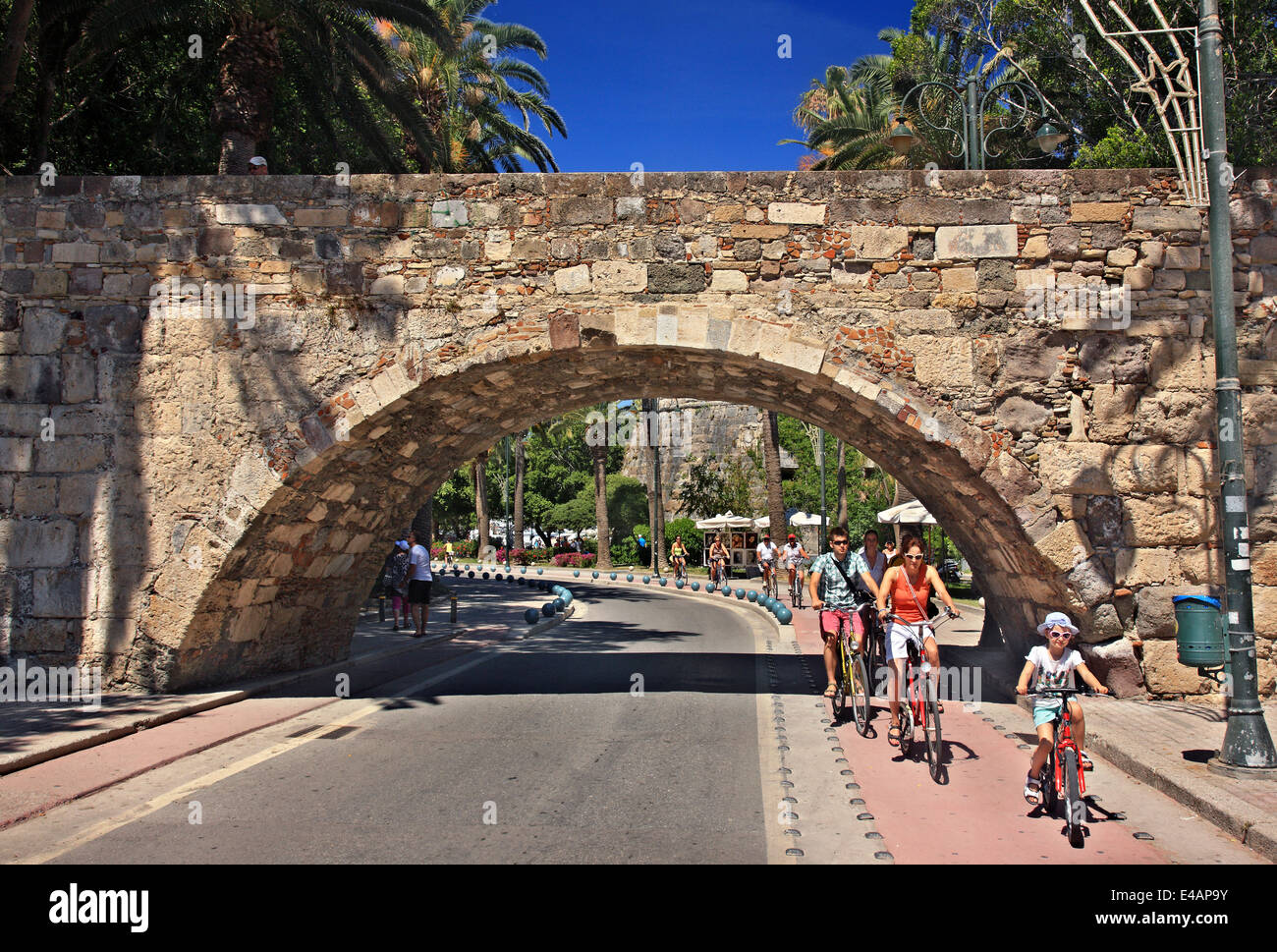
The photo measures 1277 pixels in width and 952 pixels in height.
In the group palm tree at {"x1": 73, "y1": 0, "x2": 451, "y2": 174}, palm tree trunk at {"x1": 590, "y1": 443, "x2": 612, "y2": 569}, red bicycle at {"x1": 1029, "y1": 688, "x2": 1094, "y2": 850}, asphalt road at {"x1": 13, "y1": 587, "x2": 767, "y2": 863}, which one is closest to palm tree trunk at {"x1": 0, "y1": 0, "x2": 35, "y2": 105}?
palm tree at {"x1": 73, "y1": 0, "x2": 451, "y2": 174}

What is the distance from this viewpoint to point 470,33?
22.6 metres

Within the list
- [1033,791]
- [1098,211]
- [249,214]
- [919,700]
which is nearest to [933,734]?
[919,700]

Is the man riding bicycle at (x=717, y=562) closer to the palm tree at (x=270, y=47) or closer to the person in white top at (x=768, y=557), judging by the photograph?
the person in white top at (x=768, y=557)

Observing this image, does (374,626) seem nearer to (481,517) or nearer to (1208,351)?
(1208,351)

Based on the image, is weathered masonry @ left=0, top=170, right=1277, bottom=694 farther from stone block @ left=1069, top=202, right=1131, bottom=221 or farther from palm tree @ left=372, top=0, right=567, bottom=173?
palm tree @ left=372, top=0, right=567, bottom=173

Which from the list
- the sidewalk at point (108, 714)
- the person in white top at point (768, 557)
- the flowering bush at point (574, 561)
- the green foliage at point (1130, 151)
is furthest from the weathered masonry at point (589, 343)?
the flowering bush at point (574, 561)

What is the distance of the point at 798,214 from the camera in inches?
360

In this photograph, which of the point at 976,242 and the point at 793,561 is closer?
the point at 976,242

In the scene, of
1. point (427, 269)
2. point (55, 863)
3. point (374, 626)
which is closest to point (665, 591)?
point (374, 626)

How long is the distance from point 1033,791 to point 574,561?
40129mm

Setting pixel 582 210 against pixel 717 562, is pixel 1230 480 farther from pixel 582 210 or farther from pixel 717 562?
Result: pixel 717 562

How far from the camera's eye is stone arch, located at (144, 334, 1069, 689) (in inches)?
353

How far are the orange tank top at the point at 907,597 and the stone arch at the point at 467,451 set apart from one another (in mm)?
1976

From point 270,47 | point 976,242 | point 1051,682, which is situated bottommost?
point 1051,682
